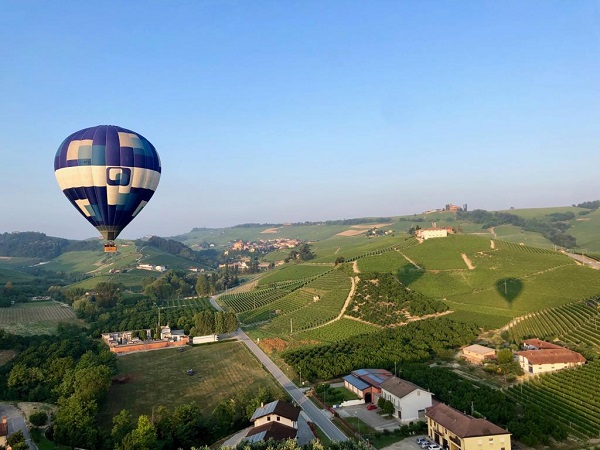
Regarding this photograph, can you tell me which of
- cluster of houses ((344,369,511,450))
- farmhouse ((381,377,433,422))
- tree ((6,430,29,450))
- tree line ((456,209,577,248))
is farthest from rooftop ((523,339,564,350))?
tree line ((456,209,577,248))

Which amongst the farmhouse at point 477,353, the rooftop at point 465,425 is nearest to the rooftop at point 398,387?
the rooftop at point 465,425

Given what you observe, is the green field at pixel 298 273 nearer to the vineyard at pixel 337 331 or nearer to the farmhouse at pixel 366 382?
the vineyard at pixel 337 331

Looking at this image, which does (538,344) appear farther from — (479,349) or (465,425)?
(465,425)

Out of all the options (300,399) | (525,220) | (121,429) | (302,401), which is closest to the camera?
(121,429)

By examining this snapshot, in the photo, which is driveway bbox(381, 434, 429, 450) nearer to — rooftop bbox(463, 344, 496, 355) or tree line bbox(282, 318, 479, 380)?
tree line bbox(282, 318, 479, 380)

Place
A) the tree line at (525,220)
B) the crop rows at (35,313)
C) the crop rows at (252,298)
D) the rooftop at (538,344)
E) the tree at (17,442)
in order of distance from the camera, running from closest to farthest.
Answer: the tree at (17,442)
the rooftop at (538,344)
the crop rows at (35,313)
the crop rows at (252,298)
the tree line at (525,220)

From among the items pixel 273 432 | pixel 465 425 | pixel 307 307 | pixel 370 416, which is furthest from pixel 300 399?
pixel 307 307
